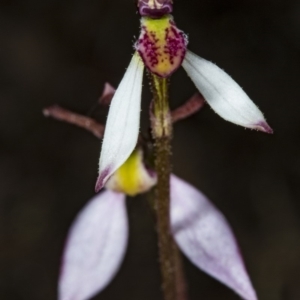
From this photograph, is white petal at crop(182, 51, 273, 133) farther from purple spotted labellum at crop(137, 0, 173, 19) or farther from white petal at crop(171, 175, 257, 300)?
white petal at crop(171, 175, 257, 300)

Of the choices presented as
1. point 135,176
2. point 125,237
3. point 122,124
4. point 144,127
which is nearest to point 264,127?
point 122,124

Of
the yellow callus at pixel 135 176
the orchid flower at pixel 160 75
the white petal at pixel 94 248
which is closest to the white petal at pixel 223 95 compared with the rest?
the orchid flower at pixel 160 75

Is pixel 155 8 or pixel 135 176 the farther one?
pixel 135 176

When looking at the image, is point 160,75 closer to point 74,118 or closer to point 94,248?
point 74,118

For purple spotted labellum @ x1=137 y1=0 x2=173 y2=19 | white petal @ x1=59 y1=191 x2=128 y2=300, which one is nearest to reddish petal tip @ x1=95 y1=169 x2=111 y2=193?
purple spotted labellum @ x1=137 y1=0 x2=173 y2=19

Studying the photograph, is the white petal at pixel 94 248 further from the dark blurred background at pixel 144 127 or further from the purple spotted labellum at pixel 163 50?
the dark blurred background at pixel 144 127
